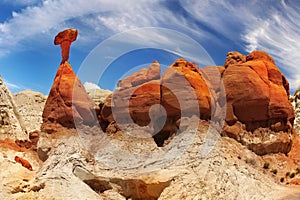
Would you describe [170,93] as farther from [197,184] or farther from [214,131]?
[197,184]

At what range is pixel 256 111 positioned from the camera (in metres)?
31.2

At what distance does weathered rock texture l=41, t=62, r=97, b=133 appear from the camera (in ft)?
108

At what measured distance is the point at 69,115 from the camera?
32750mm

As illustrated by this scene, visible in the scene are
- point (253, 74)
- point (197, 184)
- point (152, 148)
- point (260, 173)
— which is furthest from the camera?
point (253, 74)

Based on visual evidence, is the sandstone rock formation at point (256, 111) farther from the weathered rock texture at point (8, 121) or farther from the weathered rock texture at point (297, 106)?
the weathered rock texture at point (8, 121)

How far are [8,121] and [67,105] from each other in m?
8.94

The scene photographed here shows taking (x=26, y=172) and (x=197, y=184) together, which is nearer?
(x=197, y=184)

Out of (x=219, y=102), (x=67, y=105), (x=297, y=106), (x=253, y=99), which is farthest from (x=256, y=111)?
(x=297, y=106)

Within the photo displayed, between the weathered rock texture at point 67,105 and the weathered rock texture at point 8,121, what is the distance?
6.44 meters

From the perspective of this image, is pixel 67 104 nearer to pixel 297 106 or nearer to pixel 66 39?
pixel 66 39

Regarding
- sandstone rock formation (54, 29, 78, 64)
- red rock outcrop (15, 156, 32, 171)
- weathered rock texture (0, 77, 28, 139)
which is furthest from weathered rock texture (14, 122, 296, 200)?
weathered rock texture (0, 77, 28, 139)

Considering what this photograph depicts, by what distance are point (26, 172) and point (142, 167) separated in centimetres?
707

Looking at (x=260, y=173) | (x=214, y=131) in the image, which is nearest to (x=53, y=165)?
(x=214, y=131)

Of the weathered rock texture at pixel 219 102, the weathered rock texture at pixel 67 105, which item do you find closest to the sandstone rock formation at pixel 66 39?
the weathered rock texture at pixel 67 105
